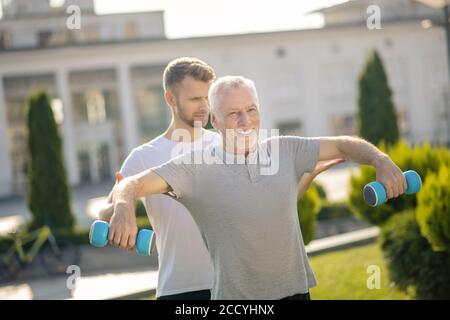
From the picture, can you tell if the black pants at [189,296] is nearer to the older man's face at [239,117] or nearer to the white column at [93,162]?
the older man's face at [239,117]

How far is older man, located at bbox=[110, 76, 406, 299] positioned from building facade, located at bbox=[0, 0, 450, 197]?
1456 inches

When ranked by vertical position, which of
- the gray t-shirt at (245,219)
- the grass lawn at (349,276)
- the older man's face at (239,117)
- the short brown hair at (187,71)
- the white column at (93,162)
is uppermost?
the short brown hair at (187,71)

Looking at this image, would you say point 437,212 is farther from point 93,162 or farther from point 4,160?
point 93,162

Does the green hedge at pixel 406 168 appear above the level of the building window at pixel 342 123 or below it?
above

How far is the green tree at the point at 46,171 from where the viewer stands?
1630 centimetres

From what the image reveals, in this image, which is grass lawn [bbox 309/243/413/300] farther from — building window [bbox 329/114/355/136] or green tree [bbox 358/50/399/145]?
building window [bbox 329/114/355/136]

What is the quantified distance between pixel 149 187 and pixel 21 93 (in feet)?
126

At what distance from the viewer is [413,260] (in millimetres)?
7863

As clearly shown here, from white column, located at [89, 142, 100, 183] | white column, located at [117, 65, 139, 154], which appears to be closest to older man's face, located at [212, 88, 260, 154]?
white column, located at [117, 65, 139, 154]

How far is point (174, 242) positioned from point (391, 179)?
1496 millimetres

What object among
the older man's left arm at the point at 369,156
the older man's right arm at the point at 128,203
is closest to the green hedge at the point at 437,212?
the older man's left arm at the point at 369,156

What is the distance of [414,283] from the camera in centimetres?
776

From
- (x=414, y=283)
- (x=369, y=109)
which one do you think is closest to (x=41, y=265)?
(x=414, y=283)

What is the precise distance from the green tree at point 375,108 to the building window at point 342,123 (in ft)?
68.8
